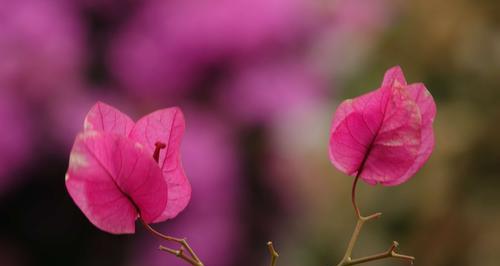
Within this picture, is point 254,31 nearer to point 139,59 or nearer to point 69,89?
point 139,59

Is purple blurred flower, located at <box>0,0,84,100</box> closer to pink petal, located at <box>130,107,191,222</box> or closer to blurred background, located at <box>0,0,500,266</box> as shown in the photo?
blurred background, located at <box>0,0,500,266</box>

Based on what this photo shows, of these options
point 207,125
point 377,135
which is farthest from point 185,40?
point 377,135

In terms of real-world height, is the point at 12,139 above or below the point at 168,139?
below

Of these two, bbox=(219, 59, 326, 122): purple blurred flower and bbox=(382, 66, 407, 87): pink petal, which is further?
bbox=(219, 59, 326, 122): purple blurred flower

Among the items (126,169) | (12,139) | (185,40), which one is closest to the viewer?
(126,169)

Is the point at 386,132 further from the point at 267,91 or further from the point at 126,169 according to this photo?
the point at 267,91

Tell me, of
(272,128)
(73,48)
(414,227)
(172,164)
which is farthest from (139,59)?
(172,164)

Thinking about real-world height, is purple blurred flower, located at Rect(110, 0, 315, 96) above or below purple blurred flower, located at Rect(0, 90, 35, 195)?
above

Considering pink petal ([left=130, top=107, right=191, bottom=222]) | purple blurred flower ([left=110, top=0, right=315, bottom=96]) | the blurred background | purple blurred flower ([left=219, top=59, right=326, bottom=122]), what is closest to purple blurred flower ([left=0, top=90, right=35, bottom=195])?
the blurred background
